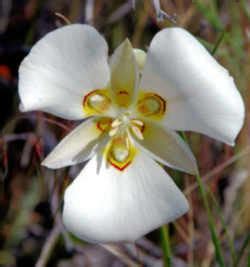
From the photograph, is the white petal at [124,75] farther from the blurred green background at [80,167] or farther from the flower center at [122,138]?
the blurred green background at [80,167]

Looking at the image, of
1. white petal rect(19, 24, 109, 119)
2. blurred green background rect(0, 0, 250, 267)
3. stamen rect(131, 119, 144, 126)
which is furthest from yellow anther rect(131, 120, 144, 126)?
blurred green background rect(0, 0, 250, 267)

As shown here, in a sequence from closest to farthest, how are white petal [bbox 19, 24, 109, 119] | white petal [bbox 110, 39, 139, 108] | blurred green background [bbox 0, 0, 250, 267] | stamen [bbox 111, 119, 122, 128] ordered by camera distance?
white petal [bbox 19, 24, 109, 119], white petal [bbox 110, 39, 139, 108], stamen [bbox 111, 119, 122, 128], blurred green background [bbox 0, 0, 250, 267]

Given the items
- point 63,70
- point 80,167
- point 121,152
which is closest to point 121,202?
point 121,152

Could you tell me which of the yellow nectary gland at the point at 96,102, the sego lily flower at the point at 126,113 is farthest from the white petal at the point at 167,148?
the yellow nectary gland at the point at 96,102

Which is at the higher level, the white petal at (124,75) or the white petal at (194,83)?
the white petal at (194,83)

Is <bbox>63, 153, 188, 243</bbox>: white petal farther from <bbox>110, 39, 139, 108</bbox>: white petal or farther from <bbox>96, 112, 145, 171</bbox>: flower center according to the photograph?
<bbox>110, 39, 139, 108</bbox>: white petal

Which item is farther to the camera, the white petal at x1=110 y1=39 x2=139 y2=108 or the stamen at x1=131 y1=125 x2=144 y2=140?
A: the stamen at x1=131 y1=125 x2=144 y2=140

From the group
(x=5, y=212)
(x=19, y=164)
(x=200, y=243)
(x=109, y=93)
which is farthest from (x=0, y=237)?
(x=109, y=93)
